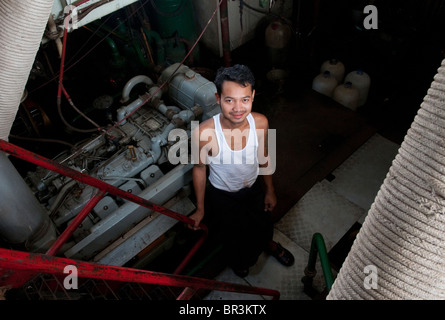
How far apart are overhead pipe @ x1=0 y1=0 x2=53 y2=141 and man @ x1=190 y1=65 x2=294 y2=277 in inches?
47.4

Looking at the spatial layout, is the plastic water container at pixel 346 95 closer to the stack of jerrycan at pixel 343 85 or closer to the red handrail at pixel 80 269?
the stack of jerrycan at pixel 343 85

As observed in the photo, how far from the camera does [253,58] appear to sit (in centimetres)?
609

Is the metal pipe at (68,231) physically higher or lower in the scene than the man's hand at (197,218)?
higher

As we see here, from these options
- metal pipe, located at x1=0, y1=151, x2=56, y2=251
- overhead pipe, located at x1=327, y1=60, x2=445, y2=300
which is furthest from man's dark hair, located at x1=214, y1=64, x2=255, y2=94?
overhead pipe, located at x1=327, y1=60, x2=445, y2=300

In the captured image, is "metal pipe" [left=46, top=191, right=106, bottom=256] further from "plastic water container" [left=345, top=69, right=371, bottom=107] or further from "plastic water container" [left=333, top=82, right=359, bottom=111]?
"plastic water container" [left=345, top=69, right=371, bottom=107]

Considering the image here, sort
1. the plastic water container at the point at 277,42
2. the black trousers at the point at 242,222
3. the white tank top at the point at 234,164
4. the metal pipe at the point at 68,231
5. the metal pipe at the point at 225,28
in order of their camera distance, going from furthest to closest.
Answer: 1. the plastic water container at the point at 277,42
2. the metal pipe at the point at 225,28
3. the black trousers at the point at 242,222
4. the white tank top at the point at 234,164
5. the metal pipe at the point at 68,231

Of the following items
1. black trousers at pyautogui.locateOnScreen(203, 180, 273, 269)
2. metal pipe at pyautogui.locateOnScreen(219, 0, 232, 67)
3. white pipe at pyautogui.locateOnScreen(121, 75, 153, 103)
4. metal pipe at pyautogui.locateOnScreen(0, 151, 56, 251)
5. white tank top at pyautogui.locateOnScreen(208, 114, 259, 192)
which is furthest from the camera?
metal pipe at pyautogui.locateOnScreen(219, 0, 232, 67)

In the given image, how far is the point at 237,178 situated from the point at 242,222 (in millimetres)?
392

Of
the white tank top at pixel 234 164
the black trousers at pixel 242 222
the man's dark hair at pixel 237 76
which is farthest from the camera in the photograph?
the black trousers at pixel 242 222

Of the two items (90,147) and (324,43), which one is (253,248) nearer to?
(90,147)

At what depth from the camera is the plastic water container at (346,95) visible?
16.0ft

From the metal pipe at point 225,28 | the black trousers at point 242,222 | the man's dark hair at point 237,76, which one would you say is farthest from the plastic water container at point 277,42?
the man's dark hair at point 237,76

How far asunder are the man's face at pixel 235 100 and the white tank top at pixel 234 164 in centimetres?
22

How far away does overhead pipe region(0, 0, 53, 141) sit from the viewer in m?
1.93
